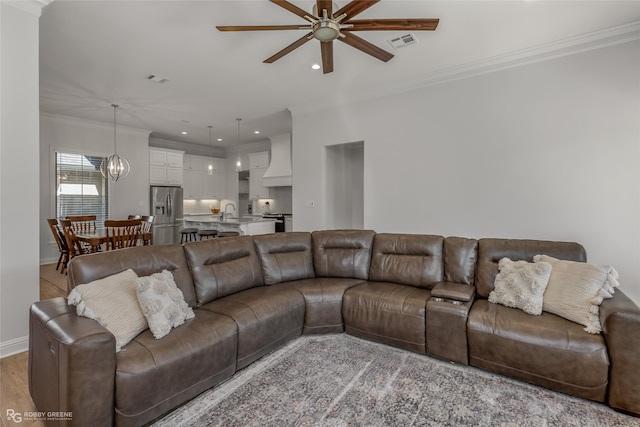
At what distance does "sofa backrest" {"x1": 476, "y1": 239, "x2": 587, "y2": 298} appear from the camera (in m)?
2.56

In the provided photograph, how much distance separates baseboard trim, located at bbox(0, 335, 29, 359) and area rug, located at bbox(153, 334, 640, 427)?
175 cm

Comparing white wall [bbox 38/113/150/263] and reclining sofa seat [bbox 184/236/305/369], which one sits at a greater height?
white wall [bbox 38/113/150/263]

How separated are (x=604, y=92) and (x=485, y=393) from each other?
3346mm

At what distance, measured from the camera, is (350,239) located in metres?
3.43

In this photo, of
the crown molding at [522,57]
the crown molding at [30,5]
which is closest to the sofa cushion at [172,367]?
the crown molding at [30,5]

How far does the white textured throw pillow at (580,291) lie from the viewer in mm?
2037

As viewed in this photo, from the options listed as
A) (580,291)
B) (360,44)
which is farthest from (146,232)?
(580,291)

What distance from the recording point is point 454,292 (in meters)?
2.49

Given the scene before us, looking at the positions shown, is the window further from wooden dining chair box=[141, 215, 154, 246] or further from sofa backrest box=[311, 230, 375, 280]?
sofa backrest box=[311, 230, 375, 280]

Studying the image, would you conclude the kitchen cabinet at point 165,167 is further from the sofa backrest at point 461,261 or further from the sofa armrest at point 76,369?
the sofa backrest at point 461,261

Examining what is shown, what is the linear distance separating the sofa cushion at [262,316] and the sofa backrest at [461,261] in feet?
4.72

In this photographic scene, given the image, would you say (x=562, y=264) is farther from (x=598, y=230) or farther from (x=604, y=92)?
(x=604, y=92)

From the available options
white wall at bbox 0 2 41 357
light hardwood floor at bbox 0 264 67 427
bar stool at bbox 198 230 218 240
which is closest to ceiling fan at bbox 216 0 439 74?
white wall at bbox 0 2 41 357

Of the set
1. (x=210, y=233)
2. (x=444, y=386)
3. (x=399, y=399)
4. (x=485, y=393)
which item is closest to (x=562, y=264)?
(x=485, y=393)
